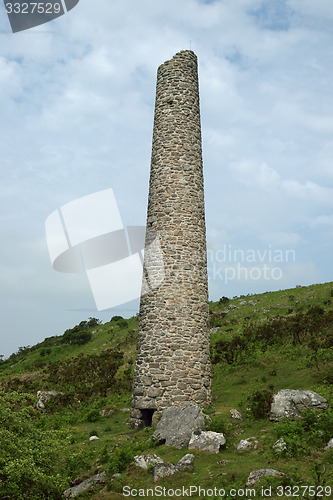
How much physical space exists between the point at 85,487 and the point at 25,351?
30.9m

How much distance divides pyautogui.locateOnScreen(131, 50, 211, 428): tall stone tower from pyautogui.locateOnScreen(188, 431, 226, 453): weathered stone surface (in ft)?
10.7

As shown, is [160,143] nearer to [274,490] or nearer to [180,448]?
[180,448]

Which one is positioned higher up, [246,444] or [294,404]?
[294,404]

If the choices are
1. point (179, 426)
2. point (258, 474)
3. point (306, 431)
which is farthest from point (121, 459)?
point (306, 431)

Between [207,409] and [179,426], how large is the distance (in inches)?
102

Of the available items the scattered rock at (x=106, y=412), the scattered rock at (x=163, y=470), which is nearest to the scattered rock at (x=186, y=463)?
the scattered rock at (x=163, y=470)

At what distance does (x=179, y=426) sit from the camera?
1261cm

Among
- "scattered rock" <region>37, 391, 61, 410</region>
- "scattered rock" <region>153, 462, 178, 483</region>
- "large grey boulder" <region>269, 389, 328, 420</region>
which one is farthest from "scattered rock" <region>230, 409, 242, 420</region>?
"scattered rock" <region>37, 391, 61, 410</region>

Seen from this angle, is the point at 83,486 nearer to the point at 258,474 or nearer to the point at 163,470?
the point at 163,470

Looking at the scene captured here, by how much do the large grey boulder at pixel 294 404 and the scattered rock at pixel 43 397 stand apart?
45.4ft

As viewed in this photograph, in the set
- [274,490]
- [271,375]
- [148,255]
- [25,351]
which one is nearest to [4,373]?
[25,351]

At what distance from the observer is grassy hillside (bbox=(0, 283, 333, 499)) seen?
942 cm

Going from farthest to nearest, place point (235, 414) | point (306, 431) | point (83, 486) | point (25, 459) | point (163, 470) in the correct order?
1. point (235, 414)
2. point (306, 431)
3. point (83, 486)
4. point (163, 470)
5. point (25, 459)

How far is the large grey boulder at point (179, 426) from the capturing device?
39.6 ft
